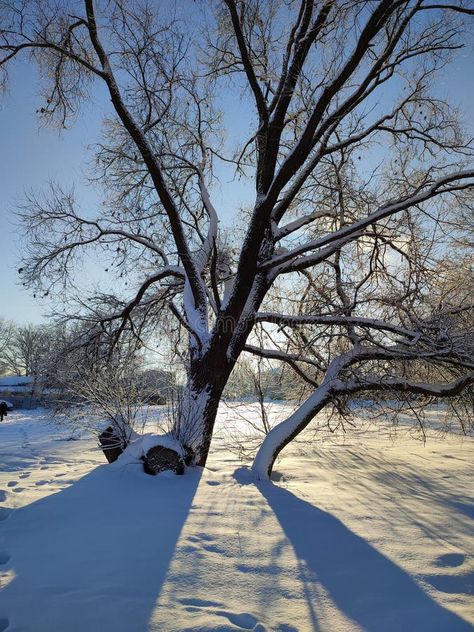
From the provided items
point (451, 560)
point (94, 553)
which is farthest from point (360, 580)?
point (94, 553)

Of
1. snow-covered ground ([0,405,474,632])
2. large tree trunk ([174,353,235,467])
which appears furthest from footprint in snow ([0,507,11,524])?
large tree trunk ([174,353,235,467])

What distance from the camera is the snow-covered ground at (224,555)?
2330 mm

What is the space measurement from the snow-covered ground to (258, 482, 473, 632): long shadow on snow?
0.03ft

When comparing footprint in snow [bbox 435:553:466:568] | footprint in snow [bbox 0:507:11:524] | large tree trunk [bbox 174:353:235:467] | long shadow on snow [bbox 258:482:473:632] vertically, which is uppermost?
large tree trunk [bbox 174:353:235:467]

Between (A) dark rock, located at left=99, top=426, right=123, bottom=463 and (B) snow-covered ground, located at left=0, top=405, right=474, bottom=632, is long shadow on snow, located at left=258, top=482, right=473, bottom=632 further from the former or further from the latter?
(A) dark rock, located at left=99, top=426, right=123, bottom=463

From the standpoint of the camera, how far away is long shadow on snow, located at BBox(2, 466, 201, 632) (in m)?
2.29

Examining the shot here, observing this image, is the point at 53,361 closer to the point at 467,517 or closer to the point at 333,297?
the point at 333,297

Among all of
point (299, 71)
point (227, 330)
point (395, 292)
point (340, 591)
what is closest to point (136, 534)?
point (340, 591)

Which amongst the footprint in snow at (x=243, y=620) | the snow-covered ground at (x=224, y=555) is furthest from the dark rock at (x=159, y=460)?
the footprint in snow at (x=243, y=620)

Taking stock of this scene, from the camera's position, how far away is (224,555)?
3086 millimetres

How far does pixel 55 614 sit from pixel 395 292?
6.31 m

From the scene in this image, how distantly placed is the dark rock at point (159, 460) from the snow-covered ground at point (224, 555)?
0.20m

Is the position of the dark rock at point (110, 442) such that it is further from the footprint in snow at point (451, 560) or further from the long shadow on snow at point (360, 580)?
Result: the footprint in snow at point (451, 560)

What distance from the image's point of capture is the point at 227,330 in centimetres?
639
